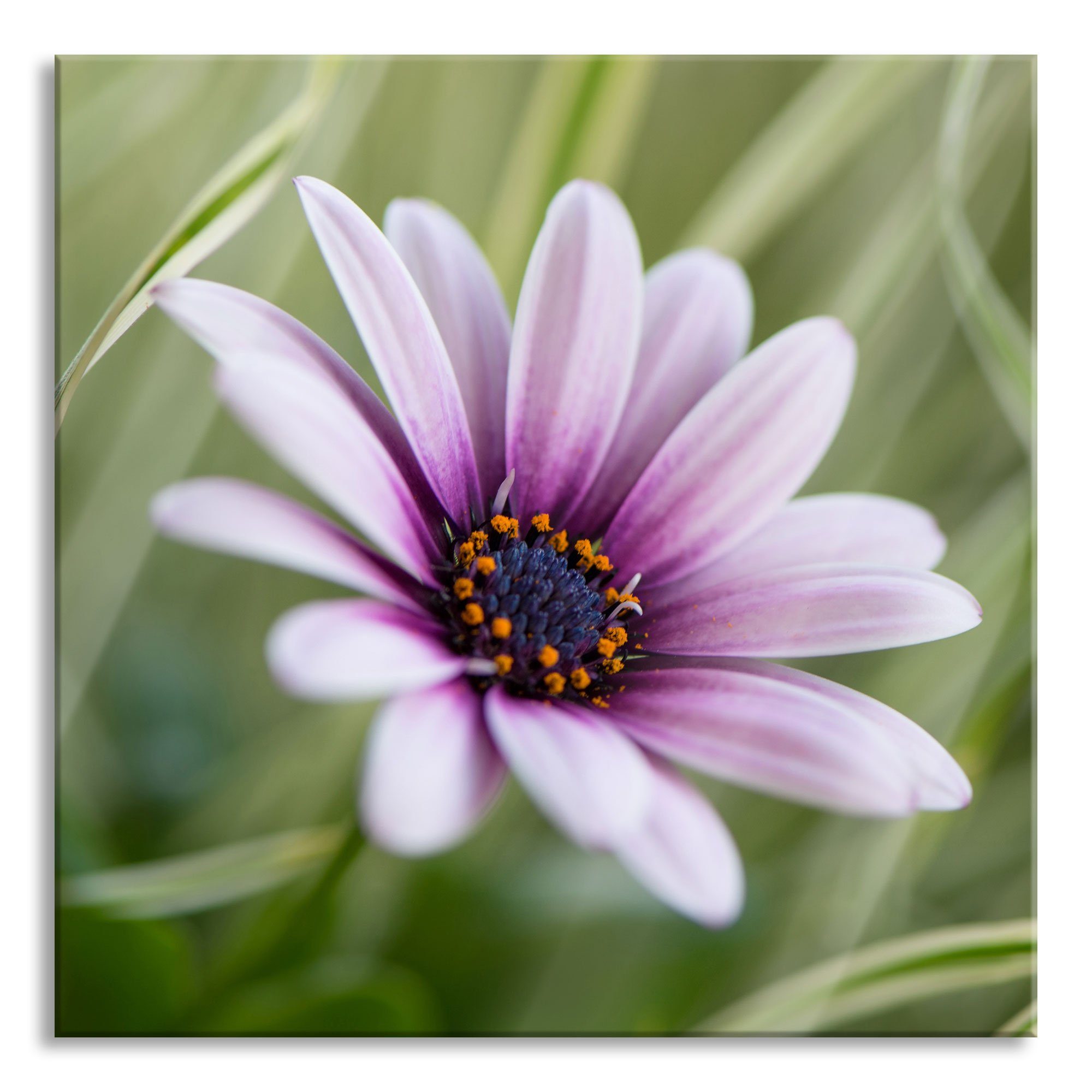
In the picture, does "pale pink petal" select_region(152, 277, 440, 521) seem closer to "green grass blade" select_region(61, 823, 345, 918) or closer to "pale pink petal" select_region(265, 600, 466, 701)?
"pale pink petal" select_region(265, 600, 466, 701)

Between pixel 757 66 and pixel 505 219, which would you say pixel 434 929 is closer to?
pixel 505 219

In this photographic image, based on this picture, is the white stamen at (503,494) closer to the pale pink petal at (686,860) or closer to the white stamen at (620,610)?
the white stamen at (620,610)

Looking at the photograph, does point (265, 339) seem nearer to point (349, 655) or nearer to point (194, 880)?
point (349, 655)

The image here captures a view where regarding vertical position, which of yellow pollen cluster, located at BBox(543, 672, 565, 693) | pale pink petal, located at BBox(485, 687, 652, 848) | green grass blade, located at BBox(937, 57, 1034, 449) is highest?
green grass blade, located at BBox(937, 57, 1034, 449)

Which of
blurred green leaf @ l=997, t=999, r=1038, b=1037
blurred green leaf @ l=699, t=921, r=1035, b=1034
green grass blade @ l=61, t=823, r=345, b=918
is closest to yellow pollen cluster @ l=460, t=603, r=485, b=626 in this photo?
green grass blade @ l=61, t=823, r=345, b=918

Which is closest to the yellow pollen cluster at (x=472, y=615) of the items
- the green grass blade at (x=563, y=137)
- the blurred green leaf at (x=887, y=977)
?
the green grass blade at (x=563, y=137)
